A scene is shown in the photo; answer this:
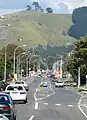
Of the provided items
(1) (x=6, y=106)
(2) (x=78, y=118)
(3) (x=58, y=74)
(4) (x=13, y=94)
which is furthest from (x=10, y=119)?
(3) (x=58, y=74)

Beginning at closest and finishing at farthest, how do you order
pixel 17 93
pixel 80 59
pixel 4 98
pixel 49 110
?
pixel 4 98 → pixel 49 110 → pixel 17 93 → pixel 80 59

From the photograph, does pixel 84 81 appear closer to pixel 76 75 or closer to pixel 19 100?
pixel 76 75

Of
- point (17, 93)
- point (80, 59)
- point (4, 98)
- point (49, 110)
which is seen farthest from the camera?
point (80, 59)

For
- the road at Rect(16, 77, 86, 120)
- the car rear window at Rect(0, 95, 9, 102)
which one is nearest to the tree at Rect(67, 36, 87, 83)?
the road at Rect(16, 77, 86, 120)

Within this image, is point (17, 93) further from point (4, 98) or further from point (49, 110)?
point (4, 98)

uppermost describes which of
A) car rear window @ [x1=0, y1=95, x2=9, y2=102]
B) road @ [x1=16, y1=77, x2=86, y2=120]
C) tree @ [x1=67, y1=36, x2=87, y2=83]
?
tree @ [x1=67, y1=36, x2=87, y2=83]

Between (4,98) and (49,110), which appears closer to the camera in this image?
(4,98)

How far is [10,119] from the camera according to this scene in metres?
24.2

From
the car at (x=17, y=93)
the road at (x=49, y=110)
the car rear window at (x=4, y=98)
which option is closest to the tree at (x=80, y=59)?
the road at (x=49, y=110)

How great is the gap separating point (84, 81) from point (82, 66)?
9.13 meters

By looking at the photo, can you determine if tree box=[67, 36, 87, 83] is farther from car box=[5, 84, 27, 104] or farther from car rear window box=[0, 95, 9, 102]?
car rear window box=[0, 95, 9, 102]

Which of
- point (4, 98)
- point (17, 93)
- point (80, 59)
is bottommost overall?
point (17, 93)

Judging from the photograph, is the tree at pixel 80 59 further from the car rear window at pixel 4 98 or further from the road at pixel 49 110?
the car rear window at pixel 4 98

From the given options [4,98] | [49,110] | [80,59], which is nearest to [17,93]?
[49,110]
